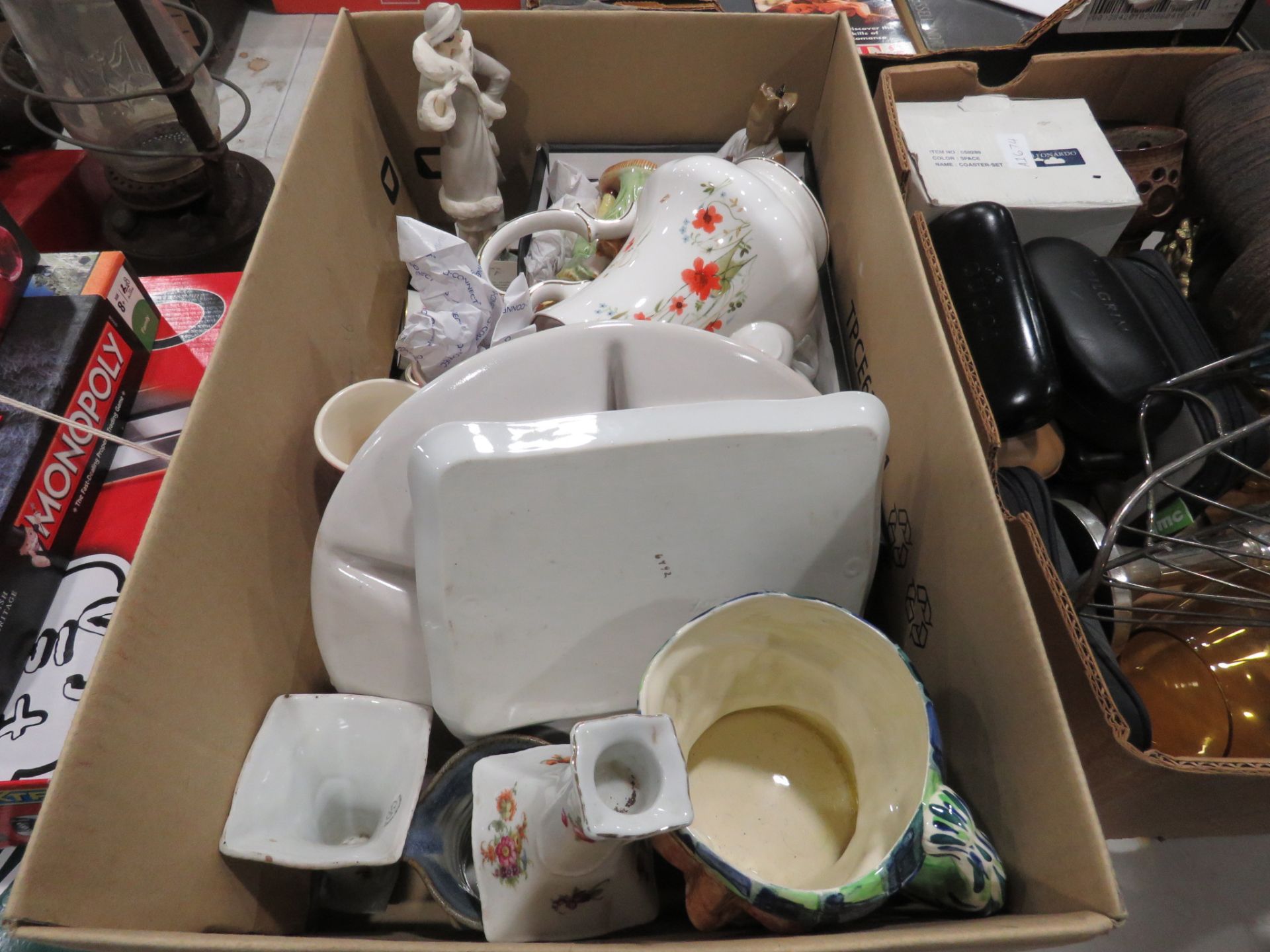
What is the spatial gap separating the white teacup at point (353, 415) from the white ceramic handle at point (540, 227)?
113mm

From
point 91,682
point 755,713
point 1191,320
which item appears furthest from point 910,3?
point 91,682

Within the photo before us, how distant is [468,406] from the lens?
389 millimetres

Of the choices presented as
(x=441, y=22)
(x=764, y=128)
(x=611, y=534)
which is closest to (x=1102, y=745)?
(x=611, y=534)

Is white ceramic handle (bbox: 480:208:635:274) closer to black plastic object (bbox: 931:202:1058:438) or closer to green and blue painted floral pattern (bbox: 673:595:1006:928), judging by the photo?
black plastic object (bbox: 931:202:1058:438)

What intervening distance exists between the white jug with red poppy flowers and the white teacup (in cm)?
11

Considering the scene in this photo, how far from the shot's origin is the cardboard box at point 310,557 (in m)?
0.28

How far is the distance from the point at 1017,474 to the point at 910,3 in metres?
0.69

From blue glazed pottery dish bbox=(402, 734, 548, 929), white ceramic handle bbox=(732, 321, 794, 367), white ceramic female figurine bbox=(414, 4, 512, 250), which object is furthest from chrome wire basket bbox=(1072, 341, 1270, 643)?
white ceramic female figurine bbox=(414, 4, 512, 250)

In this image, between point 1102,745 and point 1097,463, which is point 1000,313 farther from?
point 1102,745

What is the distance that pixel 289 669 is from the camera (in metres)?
0.44

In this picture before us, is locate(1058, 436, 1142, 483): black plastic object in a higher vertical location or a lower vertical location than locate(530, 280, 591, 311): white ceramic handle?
lower

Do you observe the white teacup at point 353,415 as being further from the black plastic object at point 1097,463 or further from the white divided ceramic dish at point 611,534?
the black plastic object at point 1097,463

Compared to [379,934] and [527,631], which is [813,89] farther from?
[379,934]

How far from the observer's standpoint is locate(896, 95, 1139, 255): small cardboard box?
1.98 feet
